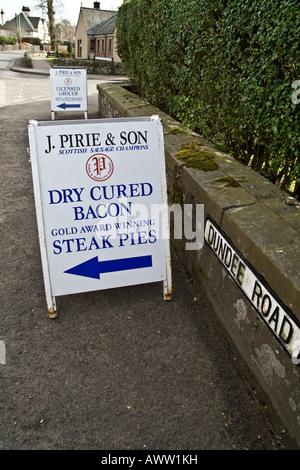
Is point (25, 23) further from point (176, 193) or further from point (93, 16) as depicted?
point (176, 193)

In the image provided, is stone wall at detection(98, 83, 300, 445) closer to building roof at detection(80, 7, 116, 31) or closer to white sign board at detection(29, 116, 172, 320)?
white sign board at detection(29, 116, 172, 320)

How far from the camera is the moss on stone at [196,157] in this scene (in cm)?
331

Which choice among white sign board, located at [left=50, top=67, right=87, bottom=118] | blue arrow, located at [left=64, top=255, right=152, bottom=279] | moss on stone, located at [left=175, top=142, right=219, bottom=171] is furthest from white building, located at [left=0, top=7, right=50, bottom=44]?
blue arrow, located at [left=64, top=255, right=152, bottom=279]

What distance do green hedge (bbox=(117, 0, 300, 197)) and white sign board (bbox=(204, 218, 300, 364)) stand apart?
0.87 meters

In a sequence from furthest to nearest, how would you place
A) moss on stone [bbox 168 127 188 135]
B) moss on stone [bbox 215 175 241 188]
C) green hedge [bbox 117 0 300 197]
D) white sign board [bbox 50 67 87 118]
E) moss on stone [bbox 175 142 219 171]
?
white sign board [bbox 50 67 87 118], moss on stone [bbox 168 127 188 135], moss on stone [bbox 175 142 219 171], moss on stone [bbox 215 175 241 188], green hedge [bbox 117 0 300 197]

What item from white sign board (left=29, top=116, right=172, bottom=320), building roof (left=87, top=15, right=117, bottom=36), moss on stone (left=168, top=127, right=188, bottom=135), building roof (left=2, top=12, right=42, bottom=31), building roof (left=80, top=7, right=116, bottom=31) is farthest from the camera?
building roof (left=2, top=12, right=42, bottom=31)

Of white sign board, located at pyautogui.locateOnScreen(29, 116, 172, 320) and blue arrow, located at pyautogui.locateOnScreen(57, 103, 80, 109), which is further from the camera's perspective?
blue arrow, located at pyautogui.locateOnScreen(57, 103, 80, 109)

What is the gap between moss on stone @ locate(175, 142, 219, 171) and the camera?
3.31m

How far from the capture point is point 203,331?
2.72 meters

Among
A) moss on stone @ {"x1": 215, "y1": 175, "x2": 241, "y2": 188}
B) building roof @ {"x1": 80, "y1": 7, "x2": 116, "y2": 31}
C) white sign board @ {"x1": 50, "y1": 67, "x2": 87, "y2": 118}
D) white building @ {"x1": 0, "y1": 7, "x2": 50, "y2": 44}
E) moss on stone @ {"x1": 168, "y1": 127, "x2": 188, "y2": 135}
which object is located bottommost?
moss on stone @ {"x1": 215, "y1": 175, "x2": 241, "y2": 188}

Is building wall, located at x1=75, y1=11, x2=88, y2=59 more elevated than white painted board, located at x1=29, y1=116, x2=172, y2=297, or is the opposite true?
building wall, located at x1=75, y1=11, x2=88, y2=59

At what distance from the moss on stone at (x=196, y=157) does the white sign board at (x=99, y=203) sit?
597mm

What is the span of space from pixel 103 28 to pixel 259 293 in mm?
58194
